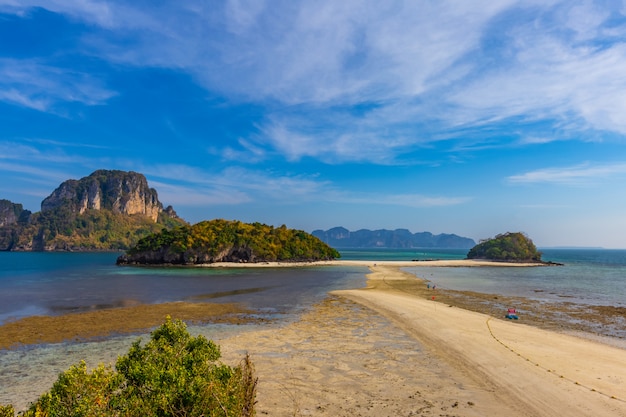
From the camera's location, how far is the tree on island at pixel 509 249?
529ft

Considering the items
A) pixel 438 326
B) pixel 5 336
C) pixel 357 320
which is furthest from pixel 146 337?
pixel 438 326

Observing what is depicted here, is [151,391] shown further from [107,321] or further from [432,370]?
[107,321]

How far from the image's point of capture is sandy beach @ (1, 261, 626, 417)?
42.9ft

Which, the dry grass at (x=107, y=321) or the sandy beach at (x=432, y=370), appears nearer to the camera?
the sandy beach at (x=432, y=370)

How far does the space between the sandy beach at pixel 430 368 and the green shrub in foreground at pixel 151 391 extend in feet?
16.5

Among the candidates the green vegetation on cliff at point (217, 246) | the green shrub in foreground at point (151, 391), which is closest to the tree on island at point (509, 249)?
the green vegetation on cliff at point (217, 246)

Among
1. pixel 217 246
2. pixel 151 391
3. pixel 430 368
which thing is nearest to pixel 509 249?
pixel 217 246

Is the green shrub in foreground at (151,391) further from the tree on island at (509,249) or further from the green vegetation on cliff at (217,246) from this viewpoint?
the tree on island at (509,249)

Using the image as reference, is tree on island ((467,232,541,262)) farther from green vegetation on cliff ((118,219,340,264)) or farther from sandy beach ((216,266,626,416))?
sandy beach ((216,266,626,416))

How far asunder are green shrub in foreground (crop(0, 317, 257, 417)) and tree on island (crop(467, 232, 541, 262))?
177255 millimetres

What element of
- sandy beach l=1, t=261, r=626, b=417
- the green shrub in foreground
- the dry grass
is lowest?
the dry grass

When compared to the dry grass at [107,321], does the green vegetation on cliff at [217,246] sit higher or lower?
higher

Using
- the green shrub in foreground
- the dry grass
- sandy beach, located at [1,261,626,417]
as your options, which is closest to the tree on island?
sandy beach, located at [1,261,626,417]

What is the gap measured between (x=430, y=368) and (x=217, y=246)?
385 feet
